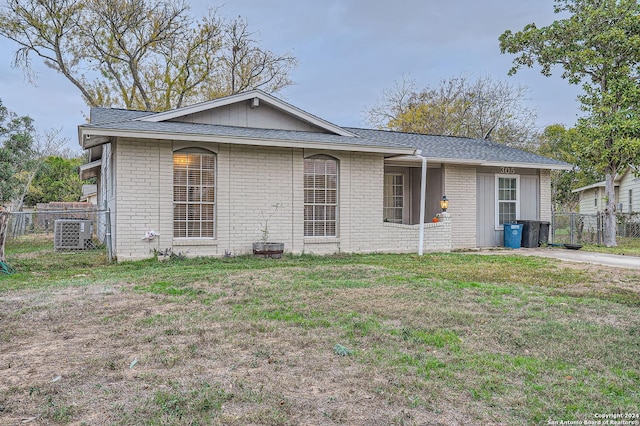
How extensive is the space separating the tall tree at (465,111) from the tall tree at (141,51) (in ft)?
25.7

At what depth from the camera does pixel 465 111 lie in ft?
91.9

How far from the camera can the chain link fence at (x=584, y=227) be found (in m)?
15.5

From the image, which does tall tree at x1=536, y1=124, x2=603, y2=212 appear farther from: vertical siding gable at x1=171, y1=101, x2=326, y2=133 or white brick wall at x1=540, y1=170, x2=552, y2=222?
vertical siding gable at x1=171, y1=101, x2=326, y2=133

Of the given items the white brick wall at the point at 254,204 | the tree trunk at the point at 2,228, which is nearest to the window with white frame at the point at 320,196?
the white brick wall at the point at 254,204

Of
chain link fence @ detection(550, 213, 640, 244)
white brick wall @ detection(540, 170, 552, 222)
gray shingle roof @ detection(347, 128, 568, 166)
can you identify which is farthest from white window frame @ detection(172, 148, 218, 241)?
chain link fence @ detection(550, 213, 640, 244)

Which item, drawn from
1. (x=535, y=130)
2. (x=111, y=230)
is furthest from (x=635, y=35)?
(x=111, y=230)

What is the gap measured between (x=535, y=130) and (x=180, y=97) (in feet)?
70.4

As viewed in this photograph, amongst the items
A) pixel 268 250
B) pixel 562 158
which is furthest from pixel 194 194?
pixel 562 158

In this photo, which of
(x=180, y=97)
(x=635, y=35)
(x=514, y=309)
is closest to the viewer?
(x=514, y=309)

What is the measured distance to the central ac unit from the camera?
38.3 feet

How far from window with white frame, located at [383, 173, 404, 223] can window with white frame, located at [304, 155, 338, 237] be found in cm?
310

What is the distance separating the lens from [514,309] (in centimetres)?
518

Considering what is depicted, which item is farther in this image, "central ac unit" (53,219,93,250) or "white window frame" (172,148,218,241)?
"central ac unit" (53,219,93,250)

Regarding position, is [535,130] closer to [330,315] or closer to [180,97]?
[180,97]
